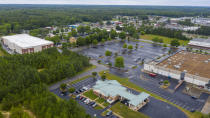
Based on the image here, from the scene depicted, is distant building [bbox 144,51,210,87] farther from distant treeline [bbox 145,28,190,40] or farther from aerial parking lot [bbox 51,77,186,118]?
distant treeline [bbox 145,28,190,40]

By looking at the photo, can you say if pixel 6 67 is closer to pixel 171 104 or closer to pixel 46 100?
pixel 46 100

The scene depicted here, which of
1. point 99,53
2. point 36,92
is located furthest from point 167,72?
point 36,92

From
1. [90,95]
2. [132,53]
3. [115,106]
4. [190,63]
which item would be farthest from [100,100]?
[132,53]

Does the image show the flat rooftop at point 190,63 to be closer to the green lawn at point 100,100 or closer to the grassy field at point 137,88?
the grassy field at point 137,88

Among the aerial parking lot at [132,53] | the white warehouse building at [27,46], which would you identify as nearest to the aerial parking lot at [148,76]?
the aerial parking lot at [132,53]

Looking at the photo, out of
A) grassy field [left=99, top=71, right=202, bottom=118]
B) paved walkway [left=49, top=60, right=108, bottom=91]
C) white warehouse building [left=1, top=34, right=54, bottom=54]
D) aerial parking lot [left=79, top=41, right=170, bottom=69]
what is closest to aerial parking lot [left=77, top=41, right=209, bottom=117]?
aerial parking lot [left=79, top=41, right=170, bottom=69]

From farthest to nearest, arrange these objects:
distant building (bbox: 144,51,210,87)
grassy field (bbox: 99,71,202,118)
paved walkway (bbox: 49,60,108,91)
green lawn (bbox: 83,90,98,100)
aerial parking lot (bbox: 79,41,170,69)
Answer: aerial parking lot (bbox: 79,41,170,69)
distant building (bbox: 144,51,210,87)
paved walkway (bbox: 49,60,108,91)
green lawn (bbox: 83,90,98,100)
grassy field (bbox: 99,71,202,118)

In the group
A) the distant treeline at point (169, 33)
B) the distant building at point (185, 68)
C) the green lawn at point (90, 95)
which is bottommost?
the green lawn at point (90, 95)
